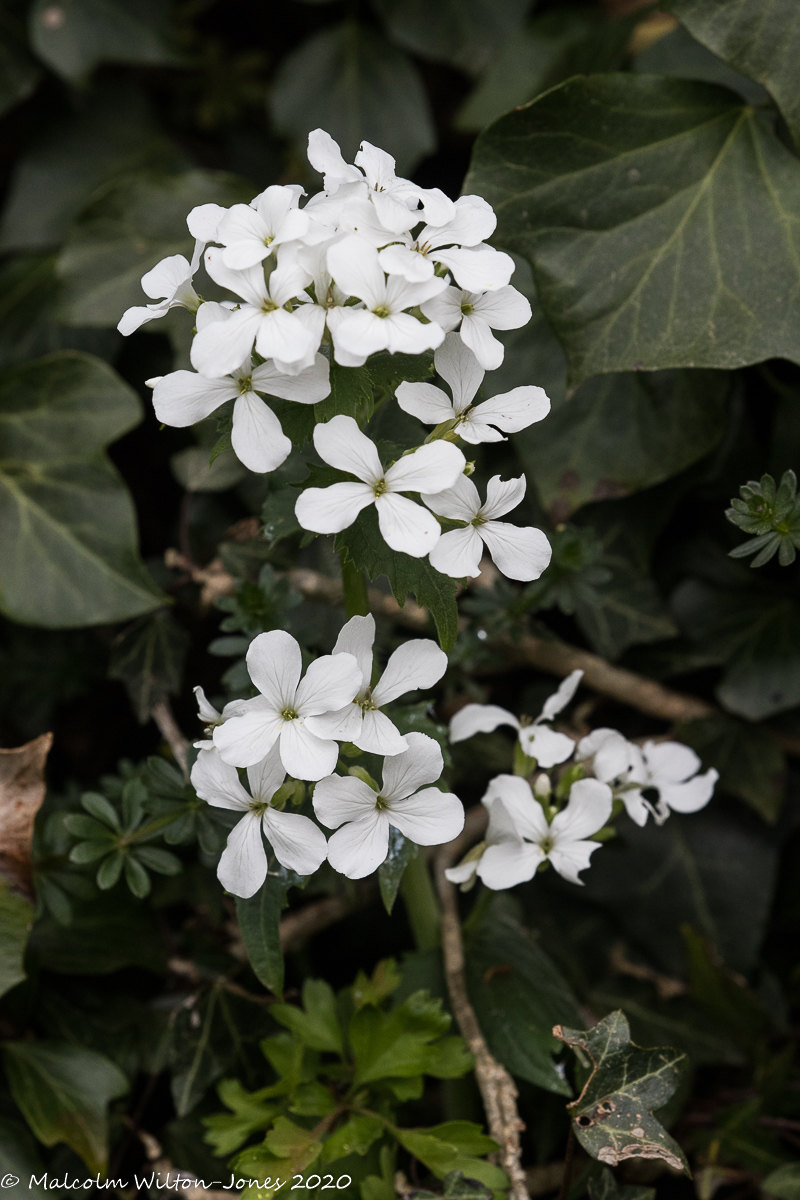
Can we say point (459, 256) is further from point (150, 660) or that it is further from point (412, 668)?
point (150, 660)

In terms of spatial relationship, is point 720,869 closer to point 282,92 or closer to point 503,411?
point 503,411

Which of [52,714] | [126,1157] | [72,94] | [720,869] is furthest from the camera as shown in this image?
[72,94]

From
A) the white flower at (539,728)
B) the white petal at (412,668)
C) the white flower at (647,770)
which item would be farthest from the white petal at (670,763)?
the white petal at (412,668)

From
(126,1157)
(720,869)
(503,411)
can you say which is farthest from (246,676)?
(720,869)

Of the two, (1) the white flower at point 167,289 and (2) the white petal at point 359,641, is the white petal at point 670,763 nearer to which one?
(2) the white petal at point 359,641

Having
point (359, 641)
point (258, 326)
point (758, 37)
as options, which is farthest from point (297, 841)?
point (758, 37)

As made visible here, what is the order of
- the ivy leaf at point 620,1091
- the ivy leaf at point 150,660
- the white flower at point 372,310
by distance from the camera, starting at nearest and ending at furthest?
the white flower at point 372,310 < the ivy leaf at point 620,1091 < the ivy leaf at point 150,660
